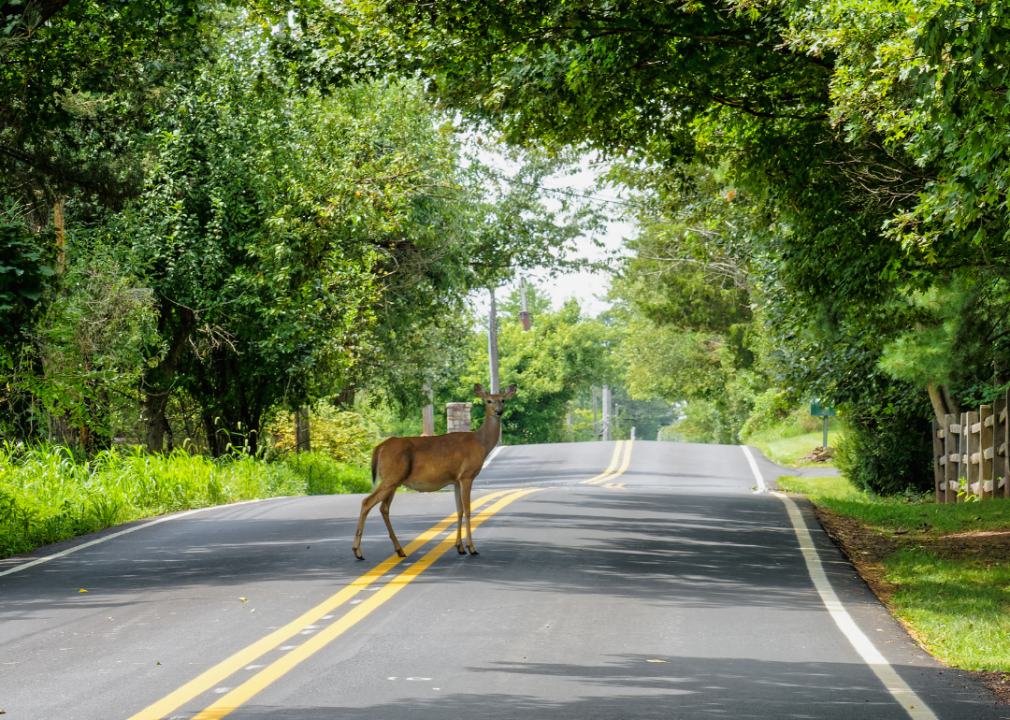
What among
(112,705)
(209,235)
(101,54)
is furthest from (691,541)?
(209,235)

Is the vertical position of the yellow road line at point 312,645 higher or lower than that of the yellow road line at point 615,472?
higher

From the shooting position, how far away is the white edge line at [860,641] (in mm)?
6578

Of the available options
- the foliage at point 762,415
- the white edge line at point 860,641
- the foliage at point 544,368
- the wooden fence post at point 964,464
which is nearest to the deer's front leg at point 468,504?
the white edge line at point 860,641

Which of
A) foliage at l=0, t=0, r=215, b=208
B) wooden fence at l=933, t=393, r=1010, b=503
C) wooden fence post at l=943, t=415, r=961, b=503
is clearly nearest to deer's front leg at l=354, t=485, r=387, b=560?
foliage at l=0, t=0, r=215, b=208

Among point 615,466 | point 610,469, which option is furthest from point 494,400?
point 615,466

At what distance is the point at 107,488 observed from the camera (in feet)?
57.4

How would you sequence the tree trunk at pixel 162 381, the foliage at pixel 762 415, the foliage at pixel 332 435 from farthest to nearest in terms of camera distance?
the foliage at pixel 762 415 → the foliage at pixel 332 435 → the tree trunk at pixel 162 381

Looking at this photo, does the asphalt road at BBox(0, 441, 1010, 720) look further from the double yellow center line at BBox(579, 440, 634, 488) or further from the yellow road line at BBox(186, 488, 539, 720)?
the double yellow center line at BBox(579, 440, 634, 488)

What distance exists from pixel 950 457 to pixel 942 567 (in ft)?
33.6

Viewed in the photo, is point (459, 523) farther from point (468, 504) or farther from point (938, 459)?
point (938, 459)

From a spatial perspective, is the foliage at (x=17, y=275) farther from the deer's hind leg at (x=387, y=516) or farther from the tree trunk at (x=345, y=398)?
the tree trunk at (x=345, y=398)

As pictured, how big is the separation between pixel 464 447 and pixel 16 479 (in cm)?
807

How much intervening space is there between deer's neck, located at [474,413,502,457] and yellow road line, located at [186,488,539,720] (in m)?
1.25

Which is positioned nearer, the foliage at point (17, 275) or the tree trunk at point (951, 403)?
the foliage at point (17, 275)
